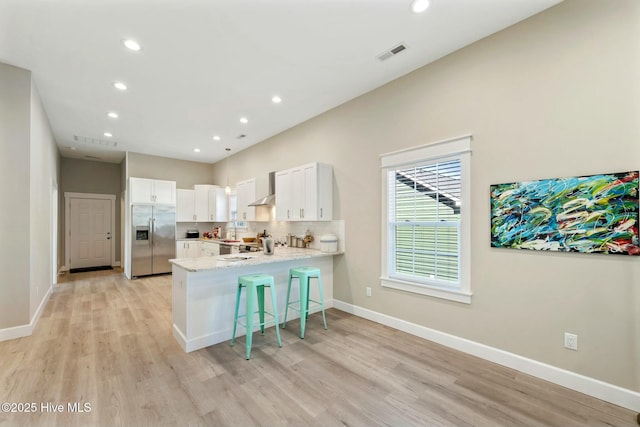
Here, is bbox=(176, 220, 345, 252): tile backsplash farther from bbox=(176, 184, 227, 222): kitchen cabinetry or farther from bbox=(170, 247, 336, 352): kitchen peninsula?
bbox=(170, 247, 336, 352): kitchen peninsula

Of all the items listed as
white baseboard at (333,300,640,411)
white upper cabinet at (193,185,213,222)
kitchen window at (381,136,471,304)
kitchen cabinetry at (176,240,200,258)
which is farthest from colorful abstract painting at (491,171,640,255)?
white upper cabinet at (193,185,213,222)

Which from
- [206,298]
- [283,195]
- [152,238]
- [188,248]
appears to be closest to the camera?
[206,298]

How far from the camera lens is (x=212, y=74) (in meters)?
3.43

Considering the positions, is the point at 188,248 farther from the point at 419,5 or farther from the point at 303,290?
the point at 419,5

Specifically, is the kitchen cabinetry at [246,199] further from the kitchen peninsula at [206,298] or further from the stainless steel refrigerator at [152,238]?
the kitchen peninsula at [206,298]

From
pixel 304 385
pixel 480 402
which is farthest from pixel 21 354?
pixel 480 402

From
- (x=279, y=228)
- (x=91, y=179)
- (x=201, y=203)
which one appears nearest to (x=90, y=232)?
(x=91, y=179)

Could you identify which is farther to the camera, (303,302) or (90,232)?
(90,232)

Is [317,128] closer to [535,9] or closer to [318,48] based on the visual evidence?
[318,48]

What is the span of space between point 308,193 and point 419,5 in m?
2.70

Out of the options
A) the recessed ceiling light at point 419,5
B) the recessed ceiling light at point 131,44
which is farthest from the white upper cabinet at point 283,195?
the recessed ceiling light at point 419,5

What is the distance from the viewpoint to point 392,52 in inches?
118

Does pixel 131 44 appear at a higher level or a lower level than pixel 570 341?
higher

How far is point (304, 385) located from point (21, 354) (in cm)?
297
